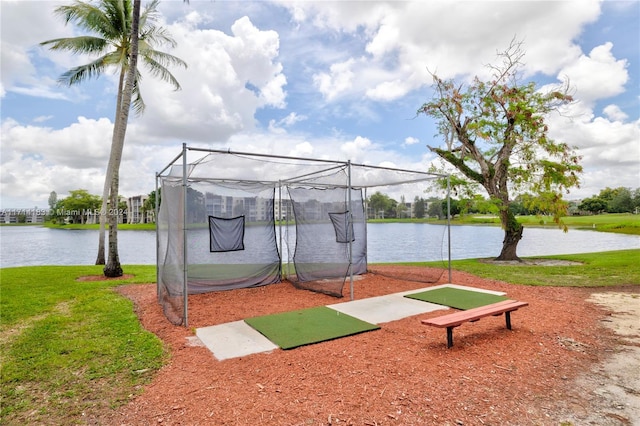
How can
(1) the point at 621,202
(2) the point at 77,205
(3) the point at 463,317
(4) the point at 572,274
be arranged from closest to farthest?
(3) the point at 463,317 < (4) the point at 572,274 < (1) the point at 621,202 < (2) the point at 77,205

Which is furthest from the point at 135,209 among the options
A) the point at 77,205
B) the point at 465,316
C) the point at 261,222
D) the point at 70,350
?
the point at 465,316

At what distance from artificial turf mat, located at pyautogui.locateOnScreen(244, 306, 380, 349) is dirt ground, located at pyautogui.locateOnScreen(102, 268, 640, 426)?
0.17 meters

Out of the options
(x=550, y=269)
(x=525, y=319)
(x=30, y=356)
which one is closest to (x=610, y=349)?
(x=525, y=319)

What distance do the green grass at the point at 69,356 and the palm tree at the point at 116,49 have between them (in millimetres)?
3424

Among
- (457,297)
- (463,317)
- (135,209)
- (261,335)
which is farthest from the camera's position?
(135,209)

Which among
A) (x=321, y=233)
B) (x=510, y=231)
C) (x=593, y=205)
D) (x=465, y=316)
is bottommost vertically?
(x=465, y=316)

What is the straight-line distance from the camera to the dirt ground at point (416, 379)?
241 centimetres

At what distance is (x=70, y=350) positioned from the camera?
12.5 ft

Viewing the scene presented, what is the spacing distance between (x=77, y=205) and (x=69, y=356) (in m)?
75.8

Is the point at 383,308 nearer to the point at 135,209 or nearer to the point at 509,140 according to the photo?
the point at 509,140

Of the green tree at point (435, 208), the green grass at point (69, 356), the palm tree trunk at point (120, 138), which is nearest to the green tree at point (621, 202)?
the green tree at point (435, 208)

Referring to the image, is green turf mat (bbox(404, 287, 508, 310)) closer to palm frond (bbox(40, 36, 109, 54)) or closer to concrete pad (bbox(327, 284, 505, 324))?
concrete pad (bbox(327, 284, 505, 324))

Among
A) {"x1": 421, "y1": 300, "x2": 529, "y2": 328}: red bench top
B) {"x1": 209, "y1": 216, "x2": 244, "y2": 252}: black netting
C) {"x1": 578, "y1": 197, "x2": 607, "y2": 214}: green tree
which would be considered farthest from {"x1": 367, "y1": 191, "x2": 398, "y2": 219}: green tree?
{"x1": 578, "y1": 197, "x2": 607, "y2": 214}: green tree

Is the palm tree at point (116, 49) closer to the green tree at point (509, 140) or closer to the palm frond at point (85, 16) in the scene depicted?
the palm frond at point (85, 16)
